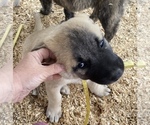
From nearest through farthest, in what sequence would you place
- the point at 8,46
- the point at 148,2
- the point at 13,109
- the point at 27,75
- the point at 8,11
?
the point at 27,75
the point at 8,46
the point at 13,109
the point at 8,11
the point at 148,2

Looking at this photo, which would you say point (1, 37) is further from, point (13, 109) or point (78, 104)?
point (78, 104)

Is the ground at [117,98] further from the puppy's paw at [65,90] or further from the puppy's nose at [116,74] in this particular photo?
the puppy's nose at [116,74]

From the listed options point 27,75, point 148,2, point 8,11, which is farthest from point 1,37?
point 148,2

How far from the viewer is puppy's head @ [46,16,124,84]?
1517 mm

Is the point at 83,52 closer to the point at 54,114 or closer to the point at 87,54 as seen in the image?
the point at 87,54

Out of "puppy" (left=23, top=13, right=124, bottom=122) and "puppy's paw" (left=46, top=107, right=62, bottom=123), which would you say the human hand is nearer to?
"puppy" (left=23, top=13, right=124, bottom=122)

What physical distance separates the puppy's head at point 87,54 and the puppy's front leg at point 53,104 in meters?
0.35

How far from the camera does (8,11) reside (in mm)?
2215

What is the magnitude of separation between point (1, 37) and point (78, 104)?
61 centimetres

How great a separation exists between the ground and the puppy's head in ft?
1.85

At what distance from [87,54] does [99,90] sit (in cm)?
63

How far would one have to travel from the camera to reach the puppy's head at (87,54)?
1.52 meters

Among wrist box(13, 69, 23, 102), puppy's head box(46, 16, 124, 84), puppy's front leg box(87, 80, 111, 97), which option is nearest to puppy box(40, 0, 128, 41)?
puppy's front leg box(87, 80, 111, 97)

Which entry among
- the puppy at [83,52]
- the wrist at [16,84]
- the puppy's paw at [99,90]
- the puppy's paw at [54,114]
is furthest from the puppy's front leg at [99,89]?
the wrist at [16,84]
